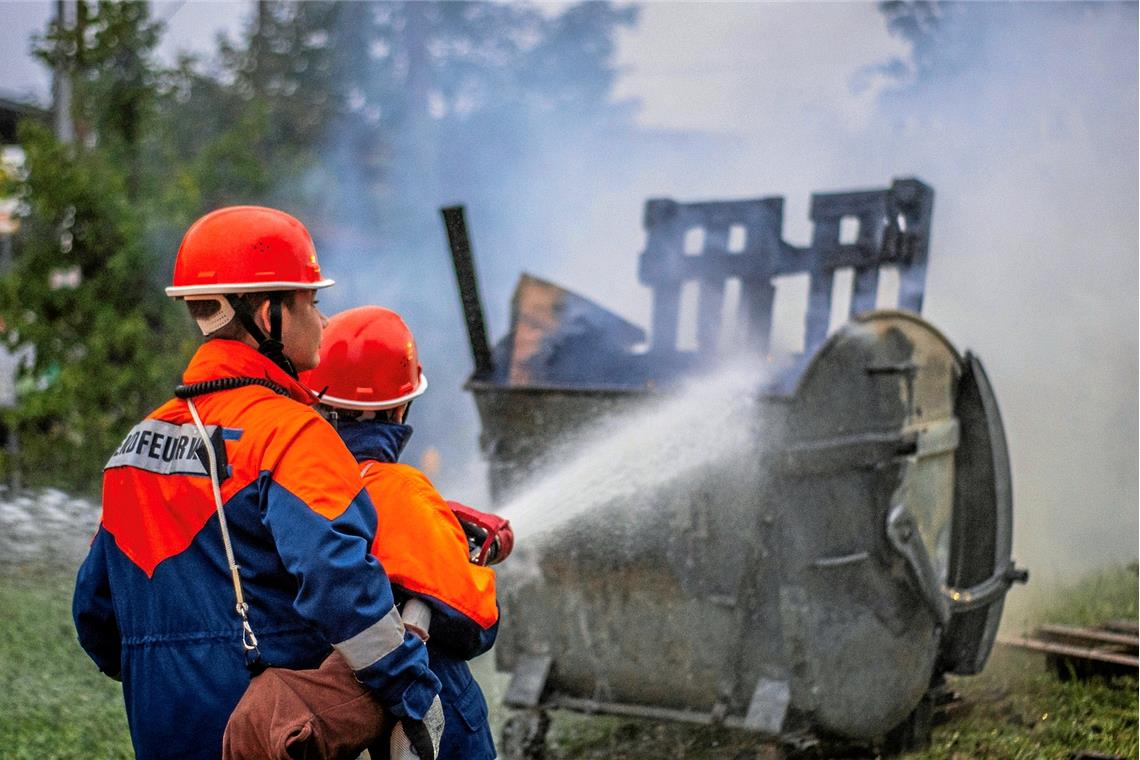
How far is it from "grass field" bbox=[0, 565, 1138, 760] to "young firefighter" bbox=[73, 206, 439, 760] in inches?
104

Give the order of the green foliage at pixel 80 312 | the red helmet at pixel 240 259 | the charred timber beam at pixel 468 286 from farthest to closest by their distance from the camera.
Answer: the green foliage at pixel 80 312 → the charred timber beam at pixel 468 286 → the red helmet at pixel 240 259

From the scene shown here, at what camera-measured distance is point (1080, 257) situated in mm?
8164

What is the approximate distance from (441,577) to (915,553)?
2664 millimetres

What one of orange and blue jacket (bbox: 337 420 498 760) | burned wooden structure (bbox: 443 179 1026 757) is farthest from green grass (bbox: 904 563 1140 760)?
orange and blue jacket (bbox: 337 420 498 760)

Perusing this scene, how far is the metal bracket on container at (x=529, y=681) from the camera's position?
4.96 metres

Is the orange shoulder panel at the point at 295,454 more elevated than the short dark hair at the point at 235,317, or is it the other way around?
the short dark hair at the point at 235,317

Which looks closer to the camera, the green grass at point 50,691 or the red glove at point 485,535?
the red glove at point 485,535

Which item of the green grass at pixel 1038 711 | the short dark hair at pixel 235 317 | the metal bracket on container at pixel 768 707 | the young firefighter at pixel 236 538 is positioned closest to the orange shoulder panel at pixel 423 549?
the young firefighter at pixel 236 538

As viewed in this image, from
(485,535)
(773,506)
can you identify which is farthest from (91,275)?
(485,535)

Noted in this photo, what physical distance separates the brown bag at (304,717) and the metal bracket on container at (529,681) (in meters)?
2.76

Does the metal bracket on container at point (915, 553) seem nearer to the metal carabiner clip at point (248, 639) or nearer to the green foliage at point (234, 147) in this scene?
the metal carabiner clip at point (248, 639)

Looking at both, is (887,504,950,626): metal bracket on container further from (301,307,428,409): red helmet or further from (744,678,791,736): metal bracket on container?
(301,307,428,409): red helmet

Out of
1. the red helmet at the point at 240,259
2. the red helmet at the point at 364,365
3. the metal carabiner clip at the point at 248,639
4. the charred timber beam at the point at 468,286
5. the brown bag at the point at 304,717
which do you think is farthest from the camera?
the charred timber beam at the point at 468,286

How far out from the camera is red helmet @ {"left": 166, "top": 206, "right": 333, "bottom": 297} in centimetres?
242
